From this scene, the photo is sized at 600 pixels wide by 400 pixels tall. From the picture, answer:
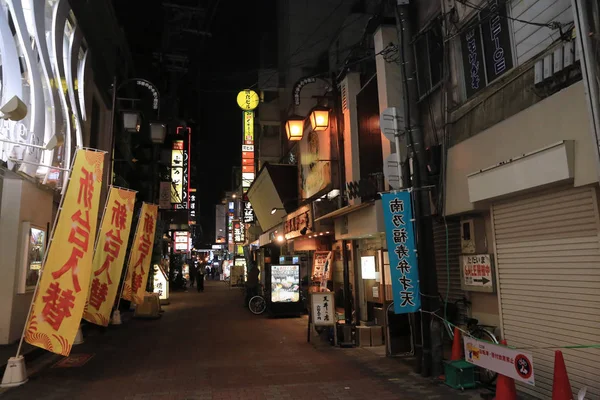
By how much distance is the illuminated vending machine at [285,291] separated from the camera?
56.4ft

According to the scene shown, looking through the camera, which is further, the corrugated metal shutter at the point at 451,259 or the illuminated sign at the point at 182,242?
the illuminated sign at the point at 182,242

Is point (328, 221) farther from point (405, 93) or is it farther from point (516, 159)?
point (516, 159)

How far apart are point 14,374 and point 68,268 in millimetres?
2012

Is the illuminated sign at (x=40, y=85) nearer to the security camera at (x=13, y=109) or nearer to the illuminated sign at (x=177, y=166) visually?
the security camera at (x=13, y=109)

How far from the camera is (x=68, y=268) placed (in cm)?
785

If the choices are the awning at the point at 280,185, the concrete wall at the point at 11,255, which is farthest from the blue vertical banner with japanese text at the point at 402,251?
the awning at the point at 280,185

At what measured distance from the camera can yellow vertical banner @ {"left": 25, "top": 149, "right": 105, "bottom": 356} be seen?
7520mm

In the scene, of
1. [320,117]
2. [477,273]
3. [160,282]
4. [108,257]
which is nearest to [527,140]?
[477,273]

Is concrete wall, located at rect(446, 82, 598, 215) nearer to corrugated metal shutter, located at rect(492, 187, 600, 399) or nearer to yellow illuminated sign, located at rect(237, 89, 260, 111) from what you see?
corrugated metal shutter, located at rect(492, 187, 600, 399)

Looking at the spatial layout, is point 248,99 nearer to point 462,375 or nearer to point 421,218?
point 421,218

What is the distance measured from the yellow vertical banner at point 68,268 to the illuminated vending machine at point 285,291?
9.85 metres

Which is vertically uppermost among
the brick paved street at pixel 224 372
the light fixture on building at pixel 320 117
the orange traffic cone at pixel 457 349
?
the light fixture on building at pixel 320 117

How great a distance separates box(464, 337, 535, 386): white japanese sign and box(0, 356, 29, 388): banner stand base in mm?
7737

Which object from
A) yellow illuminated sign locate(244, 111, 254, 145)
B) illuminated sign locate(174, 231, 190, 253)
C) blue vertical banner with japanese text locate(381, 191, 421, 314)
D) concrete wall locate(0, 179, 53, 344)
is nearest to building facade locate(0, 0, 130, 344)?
concrete wall locate(0, 179, 53, 344)
